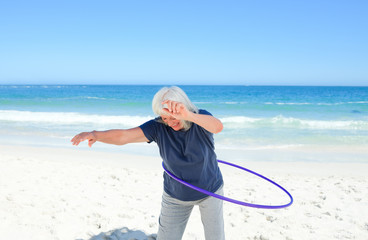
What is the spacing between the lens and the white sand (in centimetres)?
404

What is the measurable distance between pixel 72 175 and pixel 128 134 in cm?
430

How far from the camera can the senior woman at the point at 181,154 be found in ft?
7.14

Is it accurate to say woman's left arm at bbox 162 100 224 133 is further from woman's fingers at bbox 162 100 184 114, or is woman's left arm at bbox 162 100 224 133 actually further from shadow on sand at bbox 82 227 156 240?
shadow on sand at bbox 82 227 156 240

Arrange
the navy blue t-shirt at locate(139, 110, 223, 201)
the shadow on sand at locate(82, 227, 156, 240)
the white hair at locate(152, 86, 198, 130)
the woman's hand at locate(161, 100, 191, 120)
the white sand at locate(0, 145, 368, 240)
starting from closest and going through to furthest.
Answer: the woman's hand at locate(161, 100, 191, 120)
the white hair at locate(152, 86, 198, 130)
the navy blue t-shirt at locate(139, 110, 223, 201)
the shadow on sand at locate(82, 227, 156, 240)
the white sand at locate(0, 145, 368, 240)

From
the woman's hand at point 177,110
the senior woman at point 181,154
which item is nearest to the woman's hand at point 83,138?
the senior woman at point 181,154

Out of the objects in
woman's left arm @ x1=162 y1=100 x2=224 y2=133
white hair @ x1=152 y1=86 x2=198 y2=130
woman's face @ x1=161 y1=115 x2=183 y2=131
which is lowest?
woman's face @ x1=161 y1=115 x2=183 y2=131

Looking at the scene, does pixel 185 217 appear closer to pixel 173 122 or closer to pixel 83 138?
pixel 173 122

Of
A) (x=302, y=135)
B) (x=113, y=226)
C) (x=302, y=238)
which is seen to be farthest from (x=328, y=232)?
(x=302, y=135)

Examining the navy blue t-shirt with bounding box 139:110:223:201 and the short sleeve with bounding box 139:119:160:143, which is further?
the short sleeve with bounding box 139:119:160:143

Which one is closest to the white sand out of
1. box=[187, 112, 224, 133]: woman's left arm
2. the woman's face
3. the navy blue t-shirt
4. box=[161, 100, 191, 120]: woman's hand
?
the navy blue t-shirt

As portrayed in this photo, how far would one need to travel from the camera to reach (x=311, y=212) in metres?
4.75

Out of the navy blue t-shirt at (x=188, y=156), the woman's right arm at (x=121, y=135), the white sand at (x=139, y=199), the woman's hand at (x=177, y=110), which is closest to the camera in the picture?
the woman's hand at (x=177, y=110)

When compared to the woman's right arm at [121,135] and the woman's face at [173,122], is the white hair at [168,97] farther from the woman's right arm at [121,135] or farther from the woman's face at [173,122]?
the woman's right arm at [121,135]

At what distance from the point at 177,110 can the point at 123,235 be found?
8.26ft
